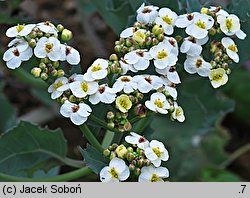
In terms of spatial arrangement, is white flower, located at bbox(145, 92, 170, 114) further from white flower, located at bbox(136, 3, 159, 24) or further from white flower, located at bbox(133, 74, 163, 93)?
white flower, located at bbox(136, 3, 159, 24)

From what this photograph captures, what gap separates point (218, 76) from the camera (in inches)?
54.1

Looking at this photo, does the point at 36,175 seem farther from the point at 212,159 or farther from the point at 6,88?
the point at 6,88

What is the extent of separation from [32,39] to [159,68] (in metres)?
0.28

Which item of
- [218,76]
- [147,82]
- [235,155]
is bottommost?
[235,155]

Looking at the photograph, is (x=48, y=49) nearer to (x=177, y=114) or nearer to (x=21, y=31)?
(x=21, y=31)

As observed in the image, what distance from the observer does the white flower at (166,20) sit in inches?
54.3

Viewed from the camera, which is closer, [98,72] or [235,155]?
[98,72]

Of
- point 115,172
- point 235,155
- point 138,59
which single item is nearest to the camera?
point 115,172

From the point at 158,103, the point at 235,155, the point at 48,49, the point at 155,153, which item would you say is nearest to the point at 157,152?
the point at 155,153

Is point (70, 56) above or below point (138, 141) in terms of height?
above

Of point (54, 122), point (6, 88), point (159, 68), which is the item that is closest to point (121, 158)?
point (159, 68)

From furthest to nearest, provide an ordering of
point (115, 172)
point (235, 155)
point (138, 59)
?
1. point (235, 155)
2. point (138, 59)
3. point (115, 172)

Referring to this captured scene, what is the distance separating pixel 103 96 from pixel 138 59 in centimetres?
13

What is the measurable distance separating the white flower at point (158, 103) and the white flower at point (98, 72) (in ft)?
0.36
